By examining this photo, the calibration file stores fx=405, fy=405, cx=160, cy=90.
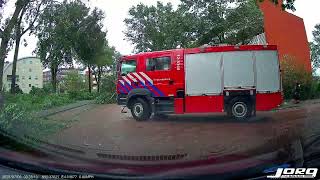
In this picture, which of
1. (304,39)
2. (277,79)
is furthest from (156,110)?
(304,39)

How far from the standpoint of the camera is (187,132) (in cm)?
226

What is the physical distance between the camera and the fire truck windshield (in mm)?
2290

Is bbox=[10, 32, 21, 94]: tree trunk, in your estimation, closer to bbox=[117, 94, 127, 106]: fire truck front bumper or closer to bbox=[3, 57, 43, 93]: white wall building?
bbox=[3, 57, 43, 93]: white wall building

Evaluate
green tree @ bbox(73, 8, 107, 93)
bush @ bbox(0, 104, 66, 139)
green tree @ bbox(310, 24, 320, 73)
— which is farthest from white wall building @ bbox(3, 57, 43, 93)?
green tree @ bbox(310, 24, 320, 73)

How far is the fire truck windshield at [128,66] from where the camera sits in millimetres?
2290

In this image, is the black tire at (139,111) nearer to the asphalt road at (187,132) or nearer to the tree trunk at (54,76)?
the asphalt road at (187,132)

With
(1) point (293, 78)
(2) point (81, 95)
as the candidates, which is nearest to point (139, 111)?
(2) point (81, 95)

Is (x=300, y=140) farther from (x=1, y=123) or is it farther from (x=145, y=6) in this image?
(x=1, y=123)

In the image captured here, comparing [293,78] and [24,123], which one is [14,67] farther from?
[293,78]

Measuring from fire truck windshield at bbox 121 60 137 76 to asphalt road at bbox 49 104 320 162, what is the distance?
25 centimetres

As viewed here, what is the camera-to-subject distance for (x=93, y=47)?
242 centimetres

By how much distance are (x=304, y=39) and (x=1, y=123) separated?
1.77m

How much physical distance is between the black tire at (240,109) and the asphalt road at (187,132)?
0.04 m

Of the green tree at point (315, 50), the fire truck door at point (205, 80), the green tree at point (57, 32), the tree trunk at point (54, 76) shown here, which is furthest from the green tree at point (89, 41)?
the green tree at point (315, 50)
